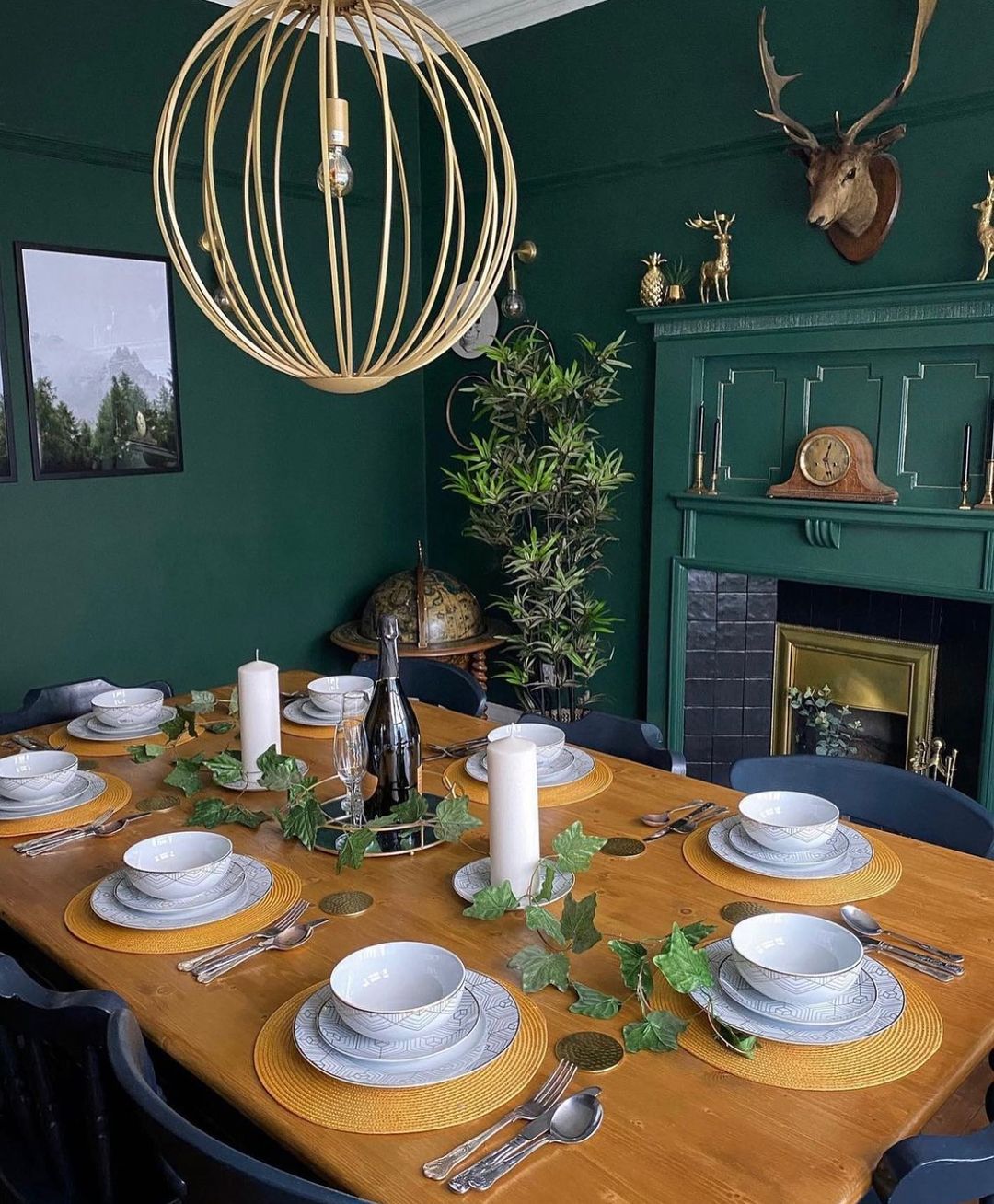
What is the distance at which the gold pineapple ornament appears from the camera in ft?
12.2

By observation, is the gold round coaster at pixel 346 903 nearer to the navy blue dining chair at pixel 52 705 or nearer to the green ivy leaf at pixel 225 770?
the green ivy leaf at pixel 225 770

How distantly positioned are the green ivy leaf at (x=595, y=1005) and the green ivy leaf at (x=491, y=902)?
0.21 m

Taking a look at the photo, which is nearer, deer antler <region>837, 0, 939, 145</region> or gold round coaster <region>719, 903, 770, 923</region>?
gold round coaster <region>719, 903, 770, 923</region>

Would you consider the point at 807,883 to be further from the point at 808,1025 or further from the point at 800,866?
the point at 808,1025

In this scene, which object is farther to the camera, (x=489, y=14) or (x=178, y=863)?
(x=489, y=14)

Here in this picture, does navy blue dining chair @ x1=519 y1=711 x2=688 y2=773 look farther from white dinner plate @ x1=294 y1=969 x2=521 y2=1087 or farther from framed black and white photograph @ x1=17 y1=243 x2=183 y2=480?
framed black and white photograph @ x1=17 y1=243 x2=183 y2=480

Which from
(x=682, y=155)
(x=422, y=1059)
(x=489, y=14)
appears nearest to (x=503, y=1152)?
(x=422, y=1059)

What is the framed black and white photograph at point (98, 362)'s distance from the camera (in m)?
3.44

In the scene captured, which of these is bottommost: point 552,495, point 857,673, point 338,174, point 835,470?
point 857,673

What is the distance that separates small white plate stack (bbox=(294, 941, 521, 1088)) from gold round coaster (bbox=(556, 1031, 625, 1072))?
6cm

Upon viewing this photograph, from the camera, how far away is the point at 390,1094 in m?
1.10

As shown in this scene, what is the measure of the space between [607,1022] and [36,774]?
1.29 m

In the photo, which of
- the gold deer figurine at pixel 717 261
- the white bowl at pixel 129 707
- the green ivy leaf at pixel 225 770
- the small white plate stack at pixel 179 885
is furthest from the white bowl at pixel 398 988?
the gold deer figurine at pixel 717 261

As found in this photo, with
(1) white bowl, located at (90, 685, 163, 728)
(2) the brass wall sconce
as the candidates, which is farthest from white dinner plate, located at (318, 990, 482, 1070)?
(2) the brass wall sconce
